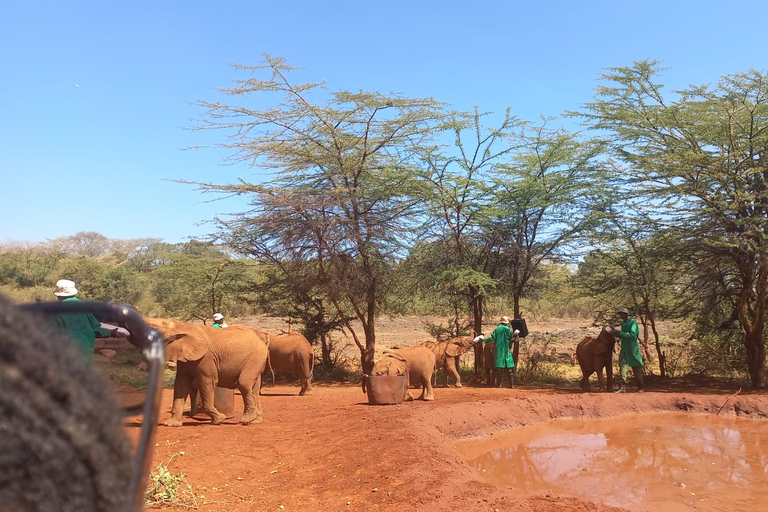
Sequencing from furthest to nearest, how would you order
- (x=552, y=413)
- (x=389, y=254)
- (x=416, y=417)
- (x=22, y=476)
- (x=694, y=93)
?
(x=389, y=254)
(x=694, y=93)
(x=552, y=413)
(x=416, y=417)
(x=22, y=476)

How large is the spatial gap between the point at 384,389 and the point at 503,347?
13.8ft

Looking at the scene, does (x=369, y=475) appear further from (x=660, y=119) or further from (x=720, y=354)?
(x=720, y=354)

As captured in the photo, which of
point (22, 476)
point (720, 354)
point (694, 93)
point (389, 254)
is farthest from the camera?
point (389, 254)

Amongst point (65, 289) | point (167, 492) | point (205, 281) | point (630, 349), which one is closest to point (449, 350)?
point (630, 349)

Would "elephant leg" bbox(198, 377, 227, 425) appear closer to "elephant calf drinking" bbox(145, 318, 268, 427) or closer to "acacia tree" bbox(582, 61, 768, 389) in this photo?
"elephant calf drinking" bbox(145, 318, 268, 427)

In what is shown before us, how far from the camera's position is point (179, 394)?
344 inches

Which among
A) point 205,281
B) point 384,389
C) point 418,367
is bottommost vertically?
point 384,389

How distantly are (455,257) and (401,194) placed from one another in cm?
240

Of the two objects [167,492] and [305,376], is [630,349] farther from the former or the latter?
[167,492]

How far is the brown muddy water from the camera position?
21.9 ft

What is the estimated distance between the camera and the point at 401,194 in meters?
15.3

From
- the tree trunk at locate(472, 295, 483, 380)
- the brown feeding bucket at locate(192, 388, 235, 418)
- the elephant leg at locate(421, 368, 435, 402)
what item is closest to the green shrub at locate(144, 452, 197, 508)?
the brown feeding bucket at locate(192, 388, 235, 418)

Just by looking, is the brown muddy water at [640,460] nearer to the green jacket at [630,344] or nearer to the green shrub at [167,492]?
the green jacket at [630,344]

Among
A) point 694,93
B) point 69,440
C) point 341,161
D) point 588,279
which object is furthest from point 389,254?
point 69,440
